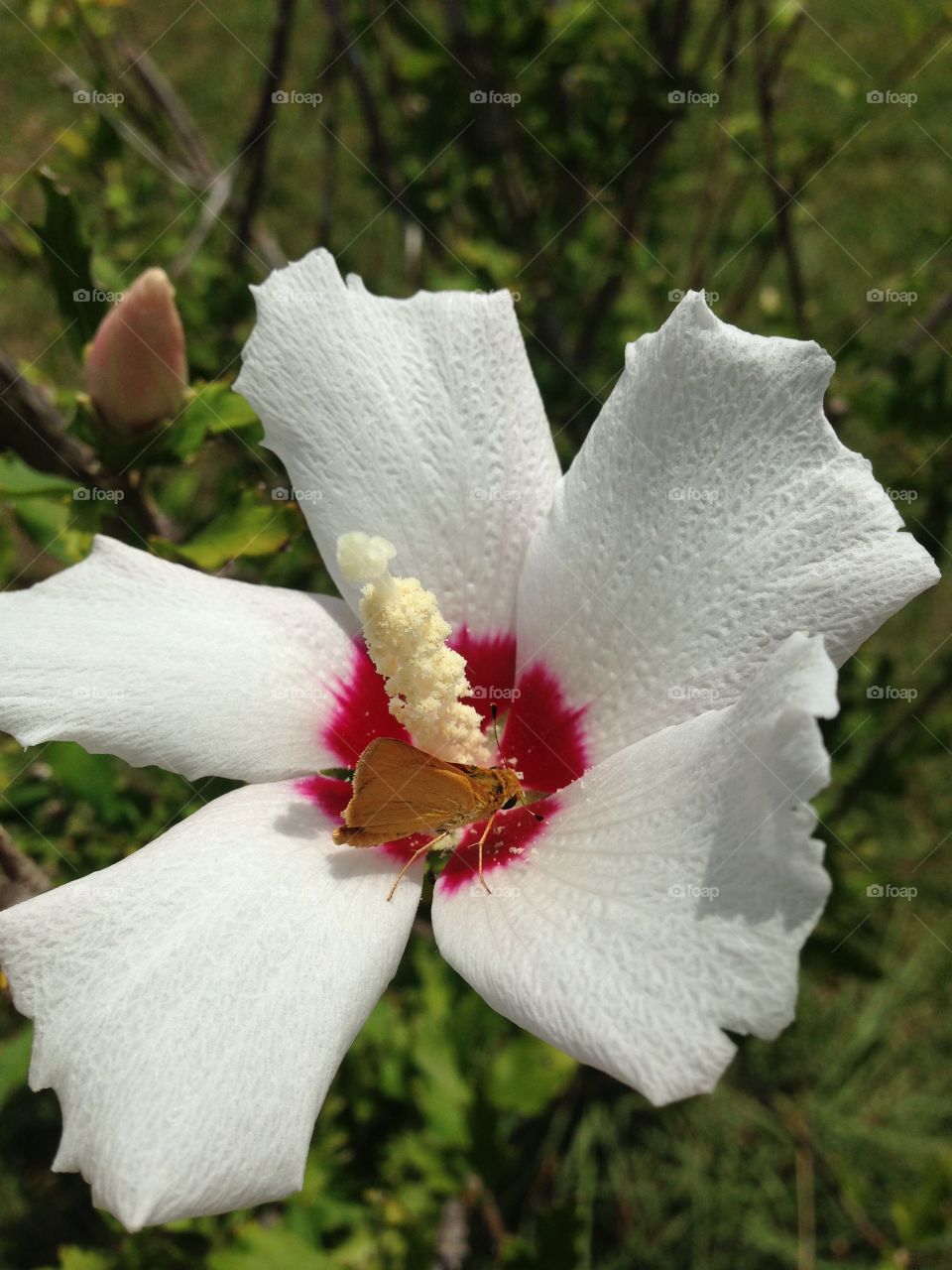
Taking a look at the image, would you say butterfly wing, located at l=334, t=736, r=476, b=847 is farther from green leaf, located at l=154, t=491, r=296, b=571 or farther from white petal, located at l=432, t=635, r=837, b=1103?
green leaf, located at l=154, t=491, r=296, b=571

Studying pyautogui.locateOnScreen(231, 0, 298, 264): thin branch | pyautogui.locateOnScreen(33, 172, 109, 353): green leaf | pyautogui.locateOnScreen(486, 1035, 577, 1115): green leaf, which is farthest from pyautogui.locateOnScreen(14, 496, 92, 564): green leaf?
pyautogui.locateOnScreen(486, 1035, 577, 1115): green leaf

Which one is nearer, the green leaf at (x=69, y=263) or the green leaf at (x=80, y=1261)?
the green leaf at (x=69, y=263)

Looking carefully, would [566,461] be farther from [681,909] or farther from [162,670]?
[681,909]

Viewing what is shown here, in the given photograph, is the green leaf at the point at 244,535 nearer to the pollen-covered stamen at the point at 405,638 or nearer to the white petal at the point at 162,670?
the white petal at the point at 162,670

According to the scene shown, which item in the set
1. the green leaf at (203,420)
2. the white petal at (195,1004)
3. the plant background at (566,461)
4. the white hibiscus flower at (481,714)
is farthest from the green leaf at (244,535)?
the white petal at (195,1004)

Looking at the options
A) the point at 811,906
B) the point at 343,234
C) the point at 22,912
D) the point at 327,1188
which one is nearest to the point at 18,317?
the point at 343,234

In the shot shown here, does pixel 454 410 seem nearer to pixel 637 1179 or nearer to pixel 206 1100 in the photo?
pixel 206 1100
